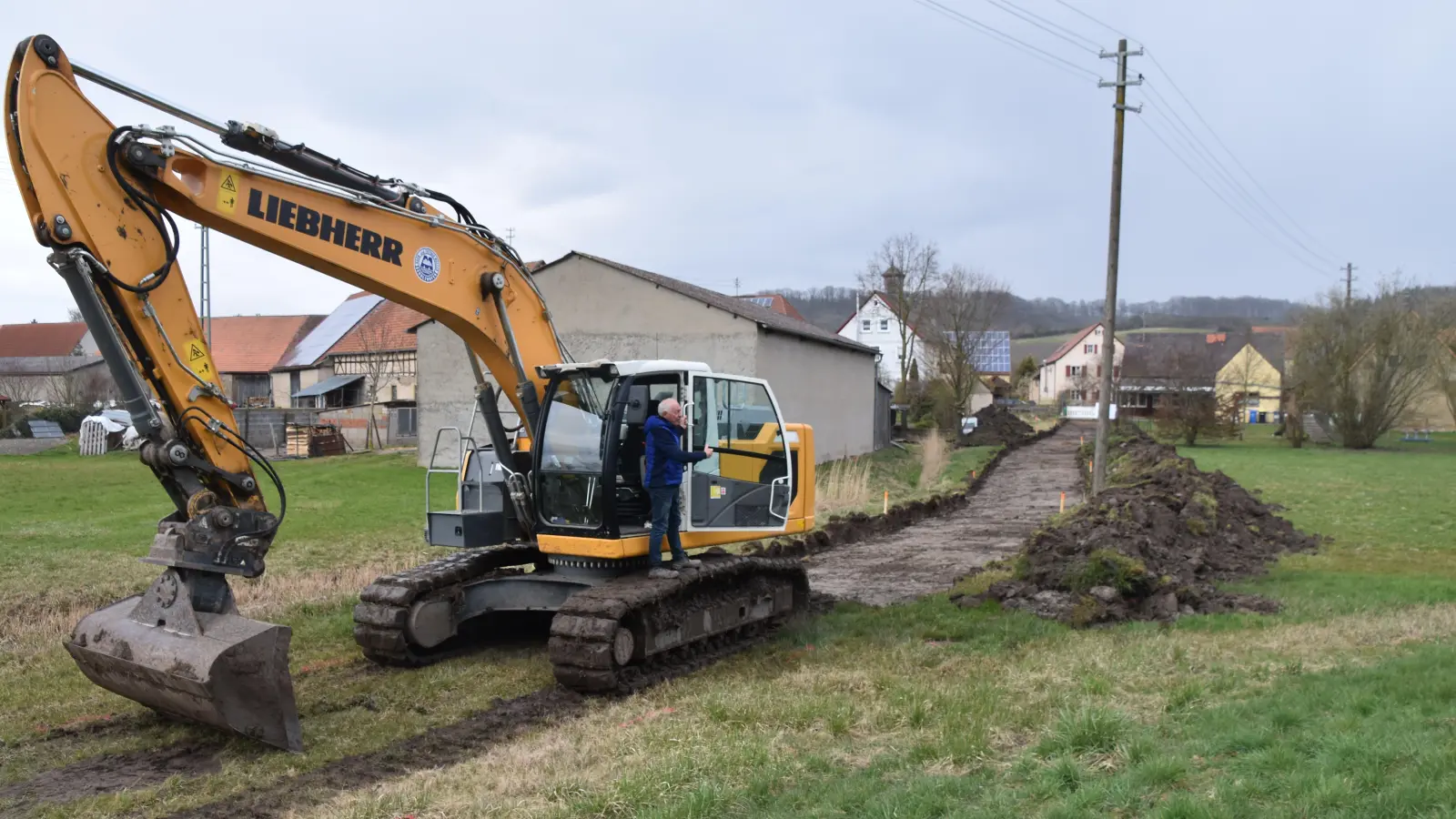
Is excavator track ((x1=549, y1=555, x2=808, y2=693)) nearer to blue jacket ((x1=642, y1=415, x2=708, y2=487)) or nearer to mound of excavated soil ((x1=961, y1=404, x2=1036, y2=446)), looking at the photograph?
blue jacket ((x1=642, y1=415, x2=708, y2=487))

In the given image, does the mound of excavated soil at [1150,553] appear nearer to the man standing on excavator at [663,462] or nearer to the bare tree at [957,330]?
the man standing on excavator at [663,462]

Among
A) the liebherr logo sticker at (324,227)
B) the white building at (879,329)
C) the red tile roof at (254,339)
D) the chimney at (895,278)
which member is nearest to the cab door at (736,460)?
the liebherr logo sticker at (324,227)

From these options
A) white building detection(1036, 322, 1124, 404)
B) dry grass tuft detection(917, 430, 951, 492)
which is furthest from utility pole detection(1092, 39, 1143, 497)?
white building detection(1036, 322, 1124, 404)

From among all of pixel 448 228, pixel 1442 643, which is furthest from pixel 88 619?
pixel 1442 643

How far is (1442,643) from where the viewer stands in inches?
329

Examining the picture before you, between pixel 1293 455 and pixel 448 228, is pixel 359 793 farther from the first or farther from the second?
pixel 1293 455

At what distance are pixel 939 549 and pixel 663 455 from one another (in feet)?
31.2

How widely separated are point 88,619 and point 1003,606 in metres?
8.09

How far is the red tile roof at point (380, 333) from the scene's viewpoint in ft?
168

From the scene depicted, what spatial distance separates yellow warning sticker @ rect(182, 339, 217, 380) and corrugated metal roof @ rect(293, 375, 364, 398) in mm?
47532

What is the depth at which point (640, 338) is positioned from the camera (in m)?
27.6

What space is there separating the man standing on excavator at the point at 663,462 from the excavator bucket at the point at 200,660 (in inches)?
118

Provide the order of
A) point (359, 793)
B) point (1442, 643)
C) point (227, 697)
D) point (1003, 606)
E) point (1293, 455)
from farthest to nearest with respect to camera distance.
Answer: point (1293, 455)
point (1003, 606)
point (1442, 643)
point (227, 697)
point (359, 793)

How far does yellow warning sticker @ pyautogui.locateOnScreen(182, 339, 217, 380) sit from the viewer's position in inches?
271
